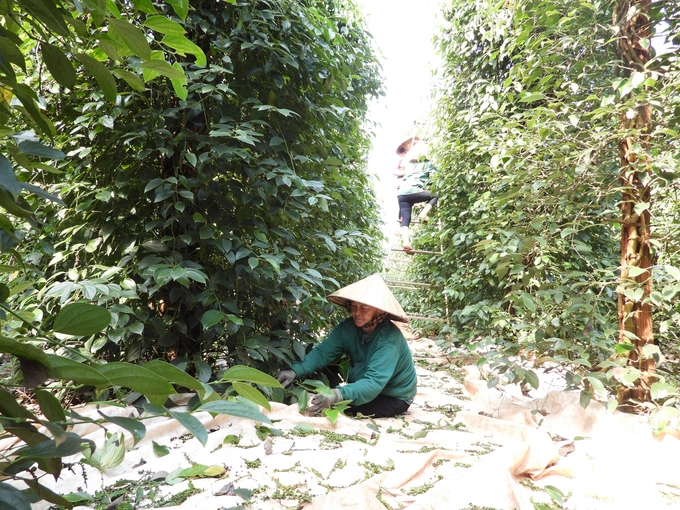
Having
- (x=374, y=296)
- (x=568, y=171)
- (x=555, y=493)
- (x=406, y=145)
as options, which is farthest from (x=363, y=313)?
(x=406, y=145)

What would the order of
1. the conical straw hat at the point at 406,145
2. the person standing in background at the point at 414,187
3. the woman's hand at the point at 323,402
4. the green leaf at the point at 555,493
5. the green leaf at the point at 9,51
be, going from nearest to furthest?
the green leaf at the point at 9,51
the green leaf at the point at 555,493
the woman's hand at the point at 323,402
the person standing in background at the point at 414,187
the conical straw hat at the point at 406,145

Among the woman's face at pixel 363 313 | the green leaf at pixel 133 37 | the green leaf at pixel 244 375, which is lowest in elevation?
the woman's face at pixel 363 313

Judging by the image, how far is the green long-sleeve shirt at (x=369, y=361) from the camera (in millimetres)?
2031

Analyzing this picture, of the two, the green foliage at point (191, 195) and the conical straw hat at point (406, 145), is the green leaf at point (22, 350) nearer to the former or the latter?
the green foliage at point (191, 195)

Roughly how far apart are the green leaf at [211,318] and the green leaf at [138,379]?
1.22m

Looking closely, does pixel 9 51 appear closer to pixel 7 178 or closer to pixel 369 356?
pixel 7 178

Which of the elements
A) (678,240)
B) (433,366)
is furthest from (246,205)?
(433,366)

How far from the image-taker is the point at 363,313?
2221 millimetres

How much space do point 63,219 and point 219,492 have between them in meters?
1.38

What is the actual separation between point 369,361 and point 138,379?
6.07ft

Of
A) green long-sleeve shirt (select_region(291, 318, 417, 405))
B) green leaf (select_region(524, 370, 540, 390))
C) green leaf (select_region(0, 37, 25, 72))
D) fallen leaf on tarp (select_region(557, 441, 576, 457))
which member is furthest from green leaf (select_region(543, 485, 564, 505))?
green leaf (select_region(0, 37, 25, 72))

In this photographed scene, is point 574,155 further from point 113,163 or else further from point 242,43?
point 113,163

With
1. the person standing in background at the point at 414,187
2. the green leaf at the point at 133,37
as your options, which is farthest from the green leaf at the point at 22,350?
the person standing in background at the point at 414,187

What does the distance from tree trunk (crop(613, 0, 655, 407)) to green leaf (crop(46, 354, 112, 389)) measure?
2.03 metres
